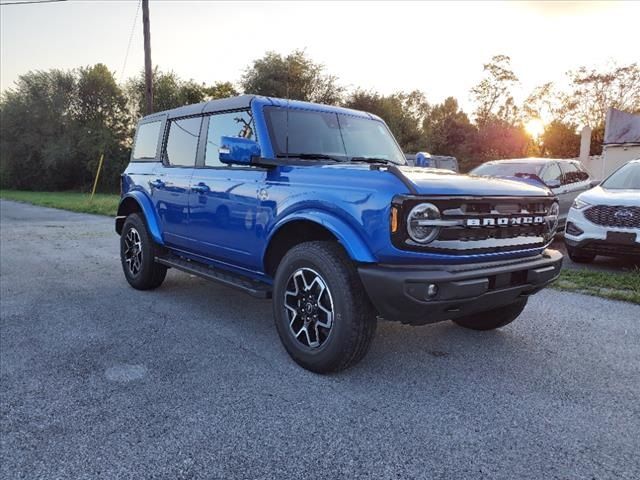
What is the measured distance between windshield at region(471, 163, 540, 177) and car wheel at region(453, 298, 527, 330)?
583cm

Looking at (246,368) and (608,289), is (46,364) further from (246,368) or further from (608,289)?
(608,289)

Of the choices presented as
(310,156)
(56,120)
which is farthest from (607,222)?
(56,120)

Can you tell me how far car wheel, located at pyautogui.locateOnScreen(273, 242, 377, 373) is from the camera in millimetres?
3059

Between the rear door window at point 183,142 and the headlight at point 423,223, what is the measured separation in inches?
102

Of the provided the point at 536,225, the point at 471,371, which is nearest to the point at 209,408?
the point at 471,371

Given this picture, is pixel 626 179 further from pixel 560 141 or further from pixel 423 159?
pixel 560 141

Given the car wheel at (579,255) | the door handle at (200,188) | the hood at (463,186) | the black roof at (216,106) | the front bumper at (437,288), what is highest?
the black roof at (216,106)

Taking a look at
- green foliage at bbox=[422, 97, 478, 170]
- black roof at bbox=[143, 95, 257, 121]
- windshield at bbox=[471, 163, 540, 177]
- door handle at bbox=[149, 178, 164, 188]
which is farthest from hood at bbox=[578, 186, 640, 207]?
green foliage at bbox=[422, 97, 478, 170]

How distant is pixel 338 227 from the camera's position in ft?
10.2

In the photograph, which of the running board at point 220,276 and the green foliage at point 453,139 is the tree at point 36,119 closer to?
the green foliage at point 453,139

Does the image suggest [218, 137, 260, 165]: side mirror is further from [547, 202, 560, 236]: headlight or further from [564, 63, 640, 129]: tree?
[564, 63, 640, 129]: tree

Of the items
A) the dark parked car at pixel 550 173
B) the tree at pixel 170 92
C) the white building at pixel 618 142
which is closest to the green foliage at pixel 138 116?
the tree at pixel 170 92

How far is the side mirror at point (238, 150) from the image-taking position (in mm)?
3568

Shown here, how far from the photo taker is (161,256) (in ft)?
17.1
